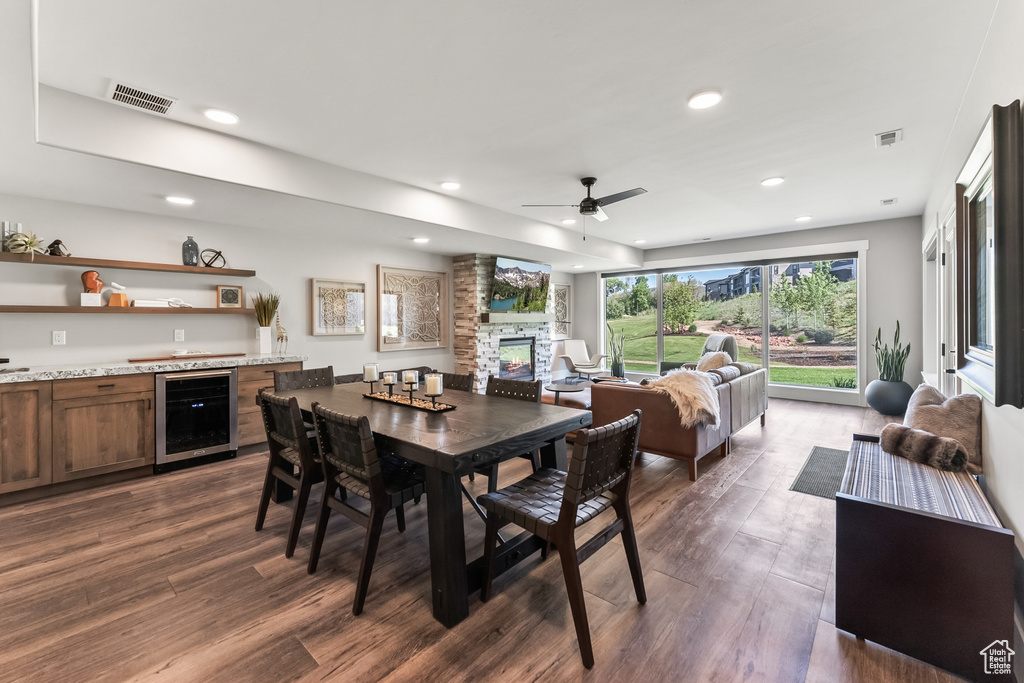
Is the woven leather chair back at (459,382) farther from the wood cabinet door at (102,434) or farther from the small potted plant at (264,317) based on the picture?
the wood cabinet door at (102,434)

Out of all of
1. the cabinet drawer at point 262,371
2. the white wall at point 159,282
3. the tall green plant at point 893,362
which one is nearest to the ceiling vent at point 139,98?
the white wall at point 159,282

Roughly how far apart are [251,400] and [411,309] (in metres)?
2.40

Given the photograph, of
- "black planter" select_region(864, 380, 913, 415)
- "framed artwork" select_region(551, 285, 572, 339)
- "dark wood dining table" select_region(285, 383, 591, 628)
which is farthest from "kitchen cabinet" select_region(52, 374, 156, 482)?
"black planter" select_region(864, 380, 913, 415)

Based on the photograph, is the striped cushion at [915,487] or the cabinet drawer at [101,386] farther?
the cabinet drawer at [101,386]

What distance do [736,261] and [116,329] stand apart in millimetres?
7820

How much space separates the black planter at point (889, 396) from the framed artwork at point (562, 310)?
4.91 meters

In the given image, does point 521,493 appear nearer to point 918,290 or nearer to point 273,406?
point 273,406

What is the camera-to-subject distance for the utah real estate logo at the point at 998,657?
4.85 feet

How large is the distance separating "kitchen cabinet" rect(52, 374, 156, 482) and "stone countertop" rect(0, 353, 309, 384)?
0.05m

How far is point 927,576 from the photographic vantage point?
62.3 inches

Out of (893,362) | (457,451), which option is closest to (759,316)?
(893,362)

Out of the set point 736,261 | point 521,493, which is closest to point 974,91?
point 521,493

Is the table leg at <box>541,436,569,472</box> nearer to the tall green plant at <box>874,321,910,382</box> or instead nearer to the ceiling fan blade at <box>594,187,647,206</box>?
the ceiling fan blade at <box>594,187,647,206</box>

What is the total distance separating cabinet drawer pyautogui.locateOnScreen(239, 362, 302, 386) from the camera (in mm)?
4082
